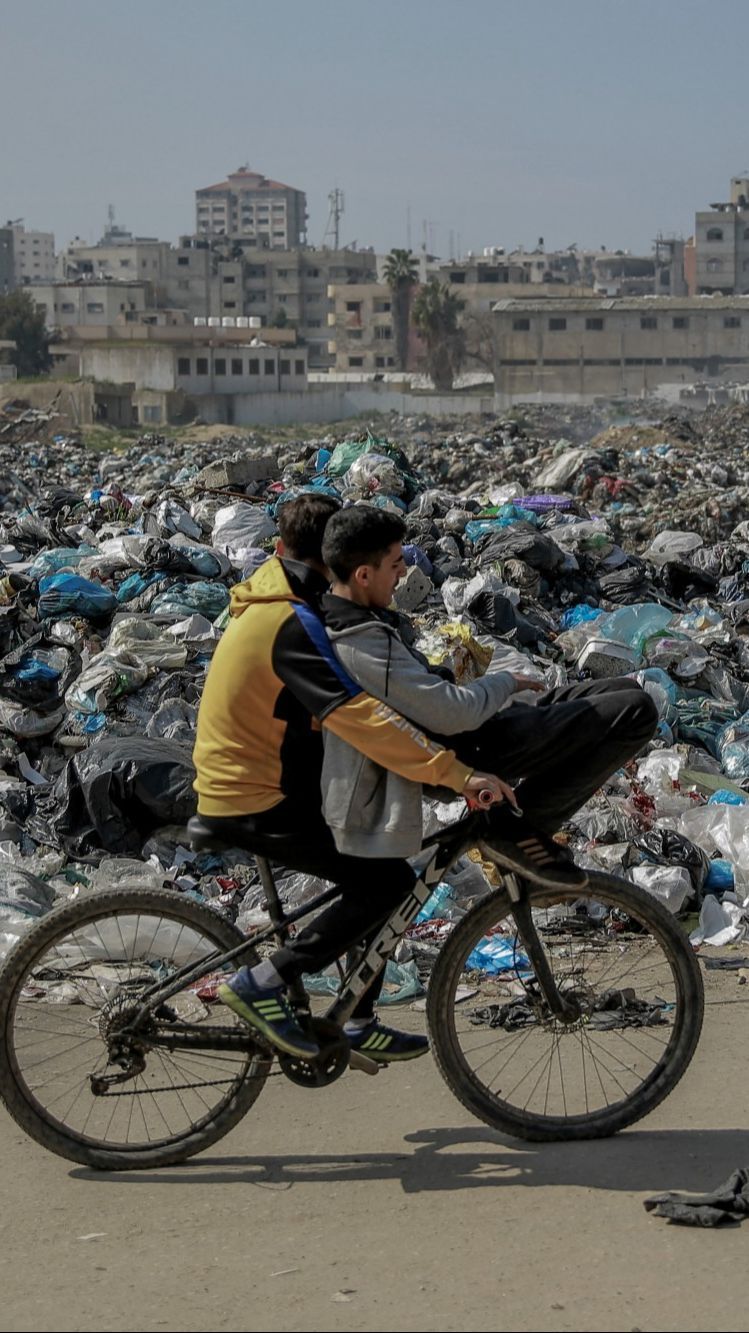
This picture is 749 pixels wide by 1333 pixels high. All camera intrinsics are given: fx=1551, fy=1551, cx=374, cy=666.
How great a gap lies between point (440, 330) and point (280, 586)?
249 ft

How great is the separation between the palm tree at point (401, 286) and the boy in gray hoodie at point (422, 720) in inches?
3153

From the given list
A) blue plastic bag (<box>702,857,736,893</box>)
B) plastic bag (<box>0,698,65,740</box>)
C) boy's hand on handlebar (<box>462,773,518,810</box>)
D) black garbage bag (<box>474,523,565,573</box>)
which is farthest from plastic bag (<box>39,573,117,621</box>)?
boy's hand on handlebar (<box>462,773,518,810</box>)

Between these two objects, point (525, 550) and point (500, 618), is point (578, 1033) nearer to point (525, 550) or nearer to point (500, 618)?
point (500, 618)

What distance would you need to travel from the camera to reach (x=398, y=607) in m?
8.37

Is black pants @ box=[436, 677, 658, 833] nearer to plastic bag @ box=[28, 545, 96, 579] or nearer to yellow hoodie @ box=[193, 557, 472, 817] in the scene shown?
yellow hoodie @ box=[193, 557, 472, 817]

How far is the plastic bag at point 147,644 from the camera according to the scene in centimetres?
704

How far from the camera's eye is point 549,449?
25328 millimetres

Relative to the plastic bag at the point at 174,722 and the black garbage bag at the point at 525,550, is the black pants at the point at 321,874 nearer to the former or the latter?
the plastic bag at the point at 174,722

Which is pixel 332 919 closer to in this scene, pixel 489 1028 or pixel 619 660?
pixel 489 1028

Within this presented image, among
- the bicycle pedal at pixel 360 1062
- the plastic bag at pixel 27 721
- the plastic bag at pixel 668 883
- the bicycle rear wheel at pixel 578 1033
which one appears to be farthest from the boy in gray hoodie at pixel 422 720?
the plastic bag at pixel 27 721

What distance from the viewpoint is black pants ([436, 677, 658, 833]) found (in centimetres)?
306

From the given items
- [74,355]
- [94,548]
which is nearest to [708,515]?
[94,548]

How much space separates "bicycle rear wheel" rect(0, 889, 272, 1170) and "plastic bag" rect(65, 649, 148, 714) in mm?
3387

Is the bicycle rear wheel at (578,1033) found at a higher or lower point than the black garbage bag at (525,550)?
lower
